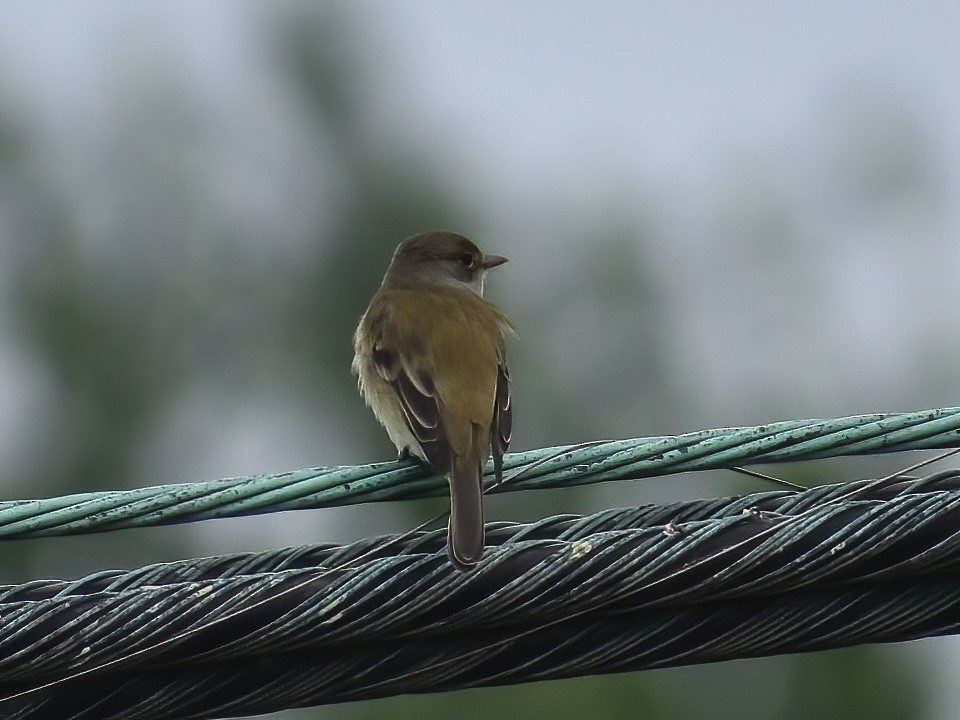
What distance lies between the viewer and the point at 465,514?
4.84m

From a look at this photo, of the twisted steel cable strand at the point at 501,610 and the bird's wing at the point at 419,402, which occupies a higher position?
the bird's wing at the point at 419,402

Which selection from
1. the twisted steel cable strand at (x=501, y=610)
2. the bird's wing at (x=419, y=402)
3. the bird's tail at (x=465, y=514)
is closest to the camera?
the twisted steel cable strand at (x=501, y=610)

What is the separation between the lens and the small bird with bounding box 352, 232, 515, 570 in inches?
242

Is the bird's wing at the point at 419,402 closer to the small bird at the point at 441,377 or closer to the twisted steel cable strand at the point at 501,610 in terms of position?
the small bird at the point at 441,377

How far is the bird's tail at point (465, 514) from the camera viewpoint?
13.3ft

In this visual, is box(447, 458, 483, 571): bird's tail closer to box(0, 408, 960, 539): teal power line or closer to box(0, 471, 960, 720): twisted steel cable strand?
box(0, 471, 960, 720): twisted steel cable strand

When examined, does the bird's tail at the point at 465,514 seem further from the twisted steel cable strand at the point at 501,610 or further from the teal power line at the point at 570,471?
the teal power line at the point at 570,471

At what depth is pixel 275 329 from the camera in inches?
1031

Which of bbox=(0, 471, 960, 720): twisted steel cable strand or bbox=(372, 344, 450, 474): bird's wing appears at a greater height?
bbox=(372, 344, 450, 474): bird's wing

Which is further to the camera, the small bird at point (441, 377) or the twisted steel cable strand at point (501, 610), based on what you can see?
the small bird at point (441, 377)

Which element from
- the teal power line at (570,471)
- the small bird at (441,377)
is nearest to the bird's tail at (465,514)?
the small bird at (441,377)

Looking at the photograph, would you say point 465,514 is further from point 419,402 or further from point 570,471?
point 419,402

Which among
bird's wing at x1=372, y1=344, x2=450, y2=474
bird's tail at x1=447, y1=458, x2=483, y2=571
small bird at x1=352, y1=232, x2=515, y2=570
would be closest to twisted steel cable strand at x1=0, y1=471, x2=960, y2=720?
bird's tail at x1=447, y1=458, x2=483, y2=571

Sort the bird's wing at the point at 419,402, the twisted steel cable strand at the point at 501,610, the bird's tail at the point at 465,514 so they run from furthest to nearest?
1. the bird's wing at the point at 419,402
2. the bird's tail at the point at 465,514
3. the twisted steel cable strand at the point at 501,610
